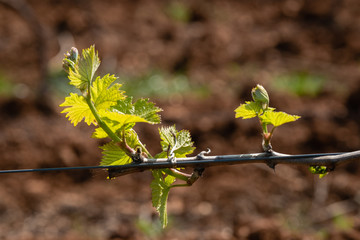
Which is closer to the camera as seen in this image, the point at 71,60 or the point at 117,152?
the point at 71,60

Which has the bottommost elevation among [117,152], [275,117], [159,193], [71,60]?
[159,193]

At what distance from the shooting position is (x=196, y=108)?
4.59m

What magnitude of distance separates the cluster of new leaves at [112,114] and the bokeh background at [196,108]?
0.32 metres

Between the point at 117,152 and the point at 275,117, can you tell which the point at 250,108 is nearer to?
the point at 275,117

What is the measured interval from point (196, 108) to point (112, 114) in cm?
342

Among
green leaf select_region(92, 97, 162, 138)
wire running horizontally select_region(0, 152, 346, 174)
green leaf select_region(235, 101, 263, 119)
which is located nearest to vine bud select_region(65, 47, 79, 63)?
green leaf select_region(92, 97, 162, 138)

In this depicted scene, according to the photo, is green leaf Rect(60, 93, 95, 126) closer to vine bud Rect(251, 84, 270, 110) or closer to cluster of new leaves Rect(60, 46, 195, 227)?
cluster of new leaves Rect(60, 46, 195, 227)

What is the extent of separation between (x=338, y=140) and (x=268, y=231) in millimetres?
1597

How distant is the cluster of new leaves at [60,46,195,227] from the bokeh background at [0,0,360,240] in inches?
12.6

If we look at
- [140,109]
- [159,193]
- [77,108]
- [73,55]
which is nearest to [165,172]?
[159,193]

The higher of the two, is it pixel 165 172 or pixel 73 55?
pixel 73 55

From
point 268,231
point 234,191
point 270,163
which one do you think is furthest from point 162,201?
point 234,191

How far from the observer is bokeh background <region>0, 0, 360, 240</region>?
3.30 metres

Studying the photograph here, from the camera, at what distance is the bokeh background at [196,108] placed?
3297mm
